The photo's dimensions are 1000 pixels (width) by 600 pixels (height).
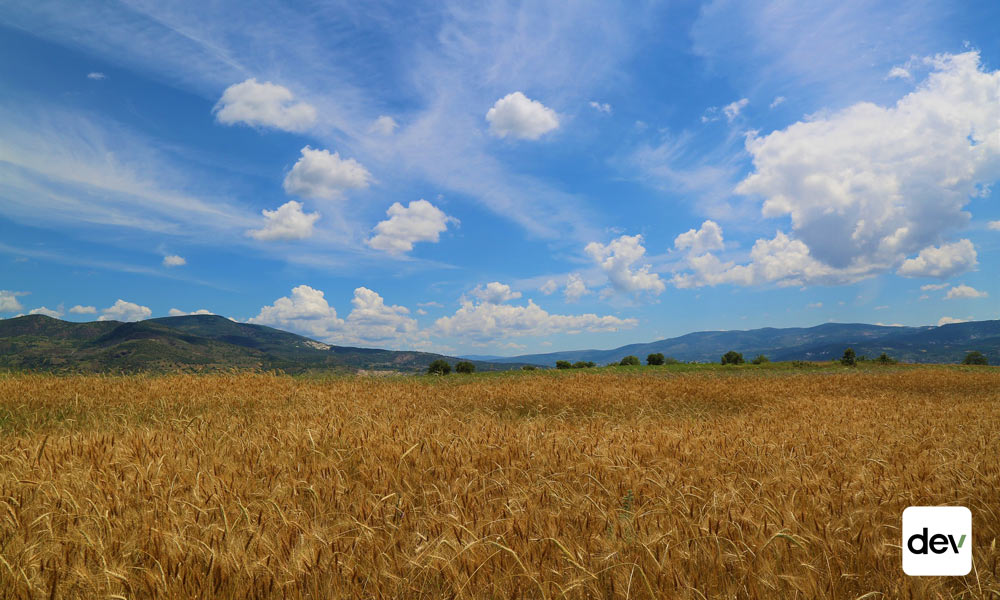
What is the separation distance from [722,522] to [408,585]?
6.03 ft

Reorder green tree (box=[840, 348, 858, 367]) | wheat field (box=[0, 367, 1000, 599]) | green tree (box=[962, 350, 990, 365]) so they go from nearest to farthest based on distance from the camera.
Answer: wheat field (box=[0, 367, 1000, 599]) < green tree (box=[840, 348, 858, 367]) < green tree (box=[962, 350, 990, 365])

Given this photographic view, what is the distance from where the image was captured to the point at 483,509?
121 inches

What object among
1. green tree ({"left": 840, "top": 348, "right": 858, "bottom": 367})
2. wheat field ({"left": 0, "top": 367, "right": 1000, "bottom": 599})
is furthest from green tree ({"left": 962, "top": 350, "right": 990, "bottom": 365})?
wheat field ({"left": 0, "top": 367, "right": 1000, "bottom": 599})

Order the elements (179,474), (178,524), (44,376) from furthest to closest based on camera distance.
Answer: (44,376) < (179,474) < (178,524)

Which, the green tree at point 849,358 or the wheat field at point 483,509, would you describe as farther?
the green tree at point 849,358

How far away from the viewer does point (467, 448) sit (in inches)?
177

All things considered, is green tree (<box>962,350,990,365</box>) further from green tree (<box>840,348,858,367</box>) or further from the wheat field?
the wheat field

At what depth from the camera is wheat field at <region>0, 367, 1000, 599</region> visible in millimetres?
2094

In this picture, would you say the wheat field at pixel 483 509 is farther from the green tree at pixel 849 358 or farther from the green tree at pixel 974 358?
the green tree at pixel 974 358

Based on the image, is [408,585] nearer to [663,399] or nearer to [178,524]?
[178,524]

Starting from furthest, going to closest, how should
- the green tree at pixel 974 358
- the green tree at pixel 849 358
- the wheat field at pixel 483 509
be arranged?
the green tree at pixel 974 358
the green tree at pixel 849 358
the wheat field at pixel 483 509

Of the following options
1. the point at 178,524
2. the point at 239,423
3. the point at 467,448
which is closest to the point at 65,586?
the point at 178,524

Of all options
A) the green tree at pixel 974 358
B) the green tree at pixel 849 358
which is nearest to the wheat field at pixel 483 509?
the green tree at pixel 849 358

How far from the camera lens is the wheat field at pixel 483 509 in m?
2.09
